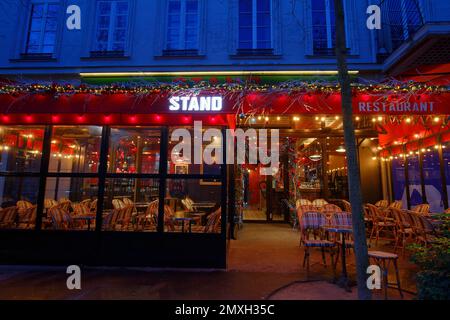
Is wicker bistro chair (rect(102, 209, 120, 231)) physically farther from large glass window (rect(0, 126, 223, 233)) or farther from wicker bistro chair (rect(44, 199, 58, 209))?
wicker bistro chair (rect(44, 199, 58, 209))

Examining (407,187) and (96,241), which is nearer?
(96,241)

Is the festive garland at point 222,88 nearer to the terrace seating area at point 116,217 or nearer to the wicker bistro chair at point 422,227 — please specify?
the terrace seating area at point 116,217

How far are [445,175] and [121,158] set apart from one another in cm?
932

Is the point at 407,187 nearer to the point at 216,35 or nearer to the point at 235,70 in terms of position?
the point at 235,70

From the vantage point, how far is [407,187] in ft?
33.0

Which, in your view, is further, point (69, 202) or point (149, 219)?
point (69, 202)

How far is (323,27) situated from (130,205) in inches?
312

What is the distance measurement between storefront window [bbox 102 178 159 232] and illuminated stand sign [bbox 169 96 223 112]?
69.5 inches

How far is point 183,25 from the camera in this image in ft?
27.9

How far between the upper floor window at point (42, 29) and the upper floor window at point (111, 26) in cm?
150

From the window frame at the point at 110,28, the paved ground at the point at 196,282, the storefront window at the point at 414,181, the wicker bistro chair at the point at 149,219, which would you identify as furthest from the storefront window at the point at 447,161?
the window frame at the point at 110,28

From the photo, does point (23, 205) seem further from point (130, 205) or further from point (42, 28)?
point (42, 28)

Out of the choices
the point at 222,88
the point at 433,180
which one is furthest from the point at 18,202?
the point at 433,180
